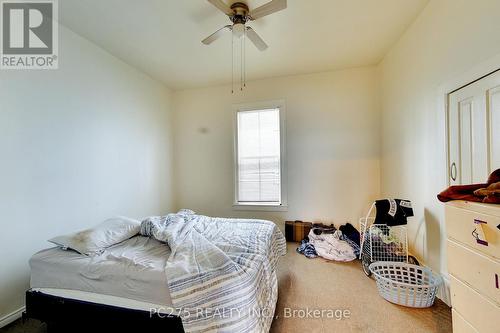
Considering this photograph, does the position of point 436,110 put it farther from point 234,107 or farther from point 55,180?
point 55,180

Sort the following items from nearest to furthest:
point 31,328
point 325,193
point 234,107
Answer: point 31,328 < point 325,193 < point 234,107

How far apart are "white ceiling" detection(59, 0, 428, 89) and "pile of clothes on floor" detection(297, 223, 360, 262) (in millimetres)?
2536

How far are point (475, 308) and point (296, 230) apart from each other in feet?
8.29

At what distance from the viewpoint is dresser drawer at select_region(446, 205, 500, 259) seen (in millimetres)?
923

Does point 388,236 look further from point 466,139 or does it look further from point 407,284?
point 466,139

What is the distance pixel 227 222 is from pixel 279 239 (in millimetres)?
622

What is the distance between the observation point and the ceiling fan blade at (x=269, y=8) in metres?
1.72

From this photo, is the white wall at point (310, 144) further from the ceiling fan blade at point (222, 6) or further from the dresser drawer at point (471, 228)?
the dresser drawer at point (471, 228)

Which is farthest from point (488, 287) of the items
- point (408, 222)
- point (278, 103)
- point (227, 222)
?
point (278, 103)

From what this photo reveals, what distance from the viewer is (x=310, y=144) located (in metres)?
3.61

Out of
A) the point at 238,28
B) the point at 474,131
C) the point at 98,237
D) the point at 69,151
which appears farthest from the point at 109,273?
the point at 474,131

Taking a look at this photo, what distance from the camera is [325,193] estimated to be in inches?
140
